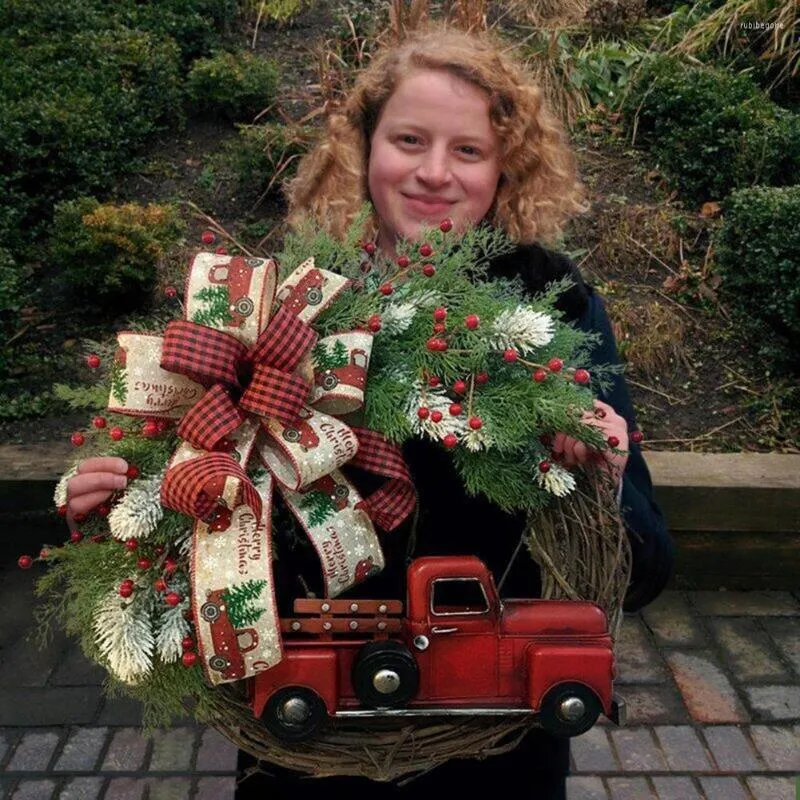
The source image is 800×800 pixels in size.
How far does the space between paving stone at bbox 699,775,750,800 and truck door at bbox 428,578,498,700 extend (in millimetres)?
2125

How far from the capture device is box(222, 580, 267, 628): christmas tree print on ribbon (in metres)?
1.34

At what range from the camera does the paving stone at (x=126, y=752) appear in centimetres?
324

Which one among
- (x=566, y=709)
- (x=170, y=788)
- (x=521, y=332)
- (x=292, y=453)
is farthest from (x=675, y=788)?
(x=292, y=453)

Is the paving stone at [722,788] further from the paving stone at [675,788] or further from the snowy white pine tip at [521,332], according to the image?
the snowy white pine tip at [521,332]

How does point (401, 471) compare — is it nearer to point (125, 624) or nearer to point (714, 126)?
point (125, 624)

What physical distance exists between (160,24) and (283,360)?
609cm

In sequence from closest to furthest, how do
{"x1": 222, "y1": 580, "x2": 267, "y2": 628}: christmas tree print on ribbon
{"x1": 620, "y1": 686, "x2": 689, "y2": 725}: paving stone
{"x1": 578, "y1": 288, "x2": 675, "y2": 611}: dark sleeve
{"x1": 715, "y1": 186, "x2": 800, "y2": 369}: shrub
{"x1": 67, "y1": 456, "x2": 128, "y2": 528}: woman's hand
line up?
{"x1": 222, "y1": 580, "x2": 267, "y2": 628}: christmas tree print on ribbon
{"x1": 67, "y1": 456, "x2": 128, "y2": 528}: woman's hand
{"x1": 578, "y1": 288, "x2": 675, "y2": 611}: dark sleeve
{"x1": 620, "y1": 686, "x2": 689, "y2": 725}: paving stone
{"x1": 715, "y1": 186, "x2": 800, "y2": 369}: shrub

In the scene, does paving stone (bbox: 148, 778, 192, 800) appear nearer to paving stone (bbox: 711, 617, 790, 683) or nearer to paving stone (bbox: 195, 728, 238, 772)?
paving stone (bbox: 195, 728, 238, 772)

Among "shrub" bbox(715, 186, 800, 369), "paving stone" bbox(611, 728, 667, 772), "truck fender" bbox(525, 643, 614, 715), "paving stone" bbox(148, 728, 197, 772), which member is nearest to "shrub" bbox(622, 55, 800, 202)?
"shrub" bbox(715, 186, 800, 369)

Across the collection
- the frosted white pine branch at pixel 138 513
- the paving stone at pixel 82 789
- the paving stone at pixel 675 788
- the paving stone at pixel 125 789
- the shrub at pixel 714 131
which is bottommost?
the paving stone at pixel 82 789

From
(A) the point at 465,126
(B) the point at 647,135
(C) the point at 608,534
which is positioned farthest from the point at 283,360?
(B) the point at 647,135

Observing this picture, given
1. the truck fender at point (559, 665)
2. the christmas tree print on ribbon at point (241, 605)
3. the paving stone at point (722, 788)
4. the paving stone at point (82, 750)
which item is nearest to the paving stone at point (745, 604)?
the paving stone at point (722, 788)

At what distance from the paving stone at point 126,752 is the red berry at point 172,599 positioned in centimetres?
214

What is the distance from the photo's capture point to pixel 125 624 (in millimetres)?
1371
